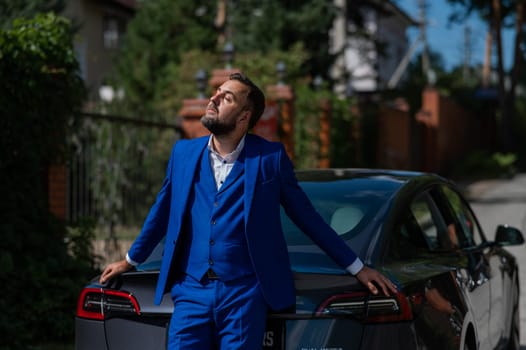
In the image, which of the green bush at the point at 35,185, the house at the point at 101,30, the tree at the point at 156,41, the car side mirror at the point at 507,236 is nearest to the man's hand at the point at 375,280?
the car side mirror at the point at 507,236

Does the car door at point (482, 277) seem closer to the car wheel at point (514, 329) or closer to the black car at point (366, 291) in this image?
the black car at point (366, 291)

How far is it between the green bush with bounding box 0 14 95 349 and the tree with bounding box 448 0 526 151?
3311 centimetres

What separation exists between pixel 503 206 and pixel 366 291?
19.4 metres

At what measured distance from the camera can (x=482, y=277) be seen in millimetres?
5152

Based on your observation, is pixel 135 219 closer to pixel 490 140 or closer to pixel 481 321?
pixel 481 321

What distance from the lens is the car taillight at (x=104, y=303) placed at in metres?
3.74

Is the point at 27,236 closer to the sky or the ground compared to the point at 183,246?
closer to the ground

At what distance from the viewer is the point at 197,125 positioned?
41.3 ft

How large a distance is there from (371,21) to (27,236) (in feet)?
164

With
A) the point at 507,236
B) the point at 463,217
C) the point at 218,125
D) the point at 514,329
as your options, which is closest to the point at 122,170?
the point at 514,329

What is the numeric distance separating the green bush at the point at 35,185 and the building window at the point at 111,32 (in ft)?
89.4

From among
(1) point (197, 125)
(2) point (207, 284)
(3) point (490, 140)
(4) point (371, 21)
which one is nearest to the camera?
(2) point (207, 284)

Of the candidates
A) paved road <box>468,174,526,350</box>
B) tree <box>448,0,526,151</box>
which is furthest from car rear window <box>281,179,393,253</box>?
tree <box>448,0,526,151</box>

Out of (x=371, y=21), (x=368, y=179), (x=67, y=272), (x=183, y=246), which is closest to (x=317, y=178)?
(x=368, y=179)
